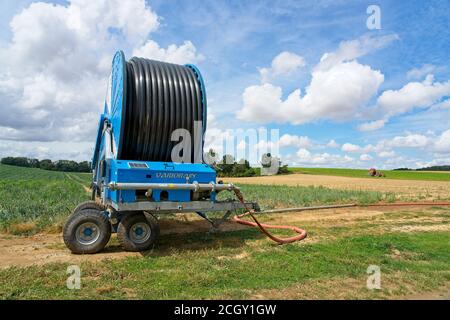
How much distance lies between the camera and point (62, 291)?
4.45 meters

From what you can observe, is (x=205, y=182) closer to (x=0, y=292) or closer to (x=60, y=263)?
(x=60, y=263)

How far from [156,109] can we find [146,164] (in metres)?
1.15

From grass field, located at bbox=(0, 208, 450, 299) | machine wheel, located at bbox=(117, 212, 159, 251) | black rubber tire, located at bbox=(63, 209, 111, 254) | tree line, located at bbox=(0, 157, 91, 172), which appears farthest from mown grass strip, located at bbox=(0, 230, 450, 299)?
tree line, located at bbox=(0, 157, 91, 172)

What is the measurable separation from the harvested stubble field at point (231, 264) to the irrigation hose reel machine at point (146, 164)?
482 millimetres

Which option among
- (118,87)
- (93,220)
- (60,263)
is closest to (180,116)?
(118,87)

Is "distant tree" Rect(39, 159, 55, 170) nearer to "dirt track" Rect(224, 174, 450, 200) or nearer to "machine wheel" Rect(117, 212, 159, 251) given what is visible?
"dirt track" Rect(224, 174, 450, 200)

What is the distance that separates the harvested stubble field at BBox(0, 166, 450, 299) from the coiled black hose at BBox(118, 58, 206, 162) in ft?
6.64

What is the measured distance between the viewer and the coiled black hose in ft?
22.1

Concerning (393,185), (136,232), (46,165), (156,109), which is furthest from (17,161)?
(136,232)

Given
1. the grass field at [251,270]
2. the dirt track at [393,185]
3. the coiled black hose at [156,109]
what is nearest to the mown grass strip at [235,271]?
the grass field at [251,270]

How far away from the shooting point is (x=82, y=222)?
6.42 meters

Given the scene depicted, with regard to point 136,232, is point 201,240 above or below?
below

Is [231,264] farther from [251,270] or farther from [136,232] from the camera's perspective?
[136,232]

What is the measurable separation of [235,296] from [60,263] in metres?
3.19
